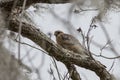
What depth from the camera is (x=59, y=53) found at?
4.18 metres

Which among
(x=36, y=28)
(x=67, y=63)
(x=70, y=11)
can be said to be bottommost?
(x=67, y=63)

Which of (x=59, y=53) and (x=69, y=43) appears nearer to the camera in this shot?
(x=59, y=53)

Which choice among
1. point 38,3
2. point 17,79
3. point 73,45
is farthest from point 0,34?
point 73,45

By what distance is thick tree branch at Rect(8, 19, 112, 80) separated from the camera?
4141 mm

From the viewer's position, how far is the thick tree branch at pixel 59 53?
4.14 m

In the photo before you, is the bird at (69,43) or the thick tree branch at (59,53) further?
the bird at (69,43)

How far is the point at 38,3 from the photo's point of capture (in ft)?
14.9

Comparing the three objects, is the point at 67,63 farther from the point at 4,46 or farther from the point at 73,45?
the point at 4,46

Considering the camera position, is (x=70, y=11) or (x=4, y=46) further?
(x=4, y=46)

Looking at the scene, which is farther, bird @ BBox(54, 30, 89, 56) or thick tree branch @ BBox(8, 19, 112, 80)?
bird @ BBox(54, 30, 89, 56)

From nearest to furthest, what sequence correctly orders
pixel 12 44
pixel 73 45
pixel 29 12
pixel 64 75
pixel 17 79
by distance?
pixel 17 79, pixel 12 44, pixel 64 75, pixel 29 12, pixel 73 45

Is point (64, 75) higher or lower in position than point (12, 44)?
lower

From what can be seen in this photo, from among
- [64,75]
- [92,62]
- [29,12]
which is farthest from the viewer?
[29,12]

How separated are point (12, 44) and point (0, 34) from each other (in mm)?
171
